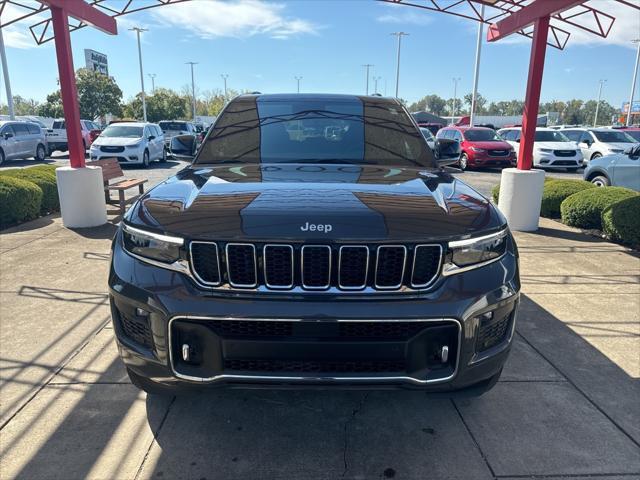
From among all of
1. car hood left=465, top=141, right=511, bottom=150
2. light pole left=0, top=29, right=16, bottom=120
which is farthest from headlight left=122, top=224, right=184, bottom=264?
light pole left=0, top=29, right=16, bottom=120

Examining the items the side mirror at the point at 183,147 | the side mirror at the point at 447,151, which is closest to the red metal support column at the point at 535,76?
the side mirror at the point at 447,151

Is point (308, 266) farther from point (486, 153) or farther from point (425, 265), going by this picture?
point (486, 153)

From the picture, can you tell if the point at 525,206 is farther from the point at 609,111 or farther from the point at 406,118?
the point at 609,111

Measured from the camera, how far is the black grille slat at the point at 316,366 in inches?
83.4

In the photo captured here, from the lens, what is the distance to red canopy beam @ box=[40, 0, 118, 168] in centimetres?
707

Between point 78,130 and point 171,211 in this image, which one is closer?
point 171,211

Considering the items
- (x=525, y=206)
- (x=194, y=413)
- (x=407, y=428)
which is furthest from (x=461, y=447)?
(x=525, y=206)

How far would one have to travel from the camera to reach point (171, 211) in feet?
7.76

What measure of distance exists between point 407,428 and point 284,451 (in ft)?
2.27

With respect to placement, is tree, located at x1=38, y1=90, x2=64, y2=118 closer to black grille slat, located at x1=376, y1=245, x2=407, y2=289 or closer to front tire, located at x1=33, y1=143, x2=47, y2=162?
front tire, located at x1=33, y1=143, x2=47, y2=162

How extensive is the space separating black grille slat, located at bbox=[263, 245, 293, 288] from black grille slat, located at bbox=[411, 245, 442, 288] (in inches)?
21.8

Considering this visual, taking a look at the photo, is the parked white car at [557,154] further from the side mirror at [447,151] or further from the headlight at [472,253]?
the headlight at [472,253]

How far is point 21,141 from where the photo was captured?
19.8 metres

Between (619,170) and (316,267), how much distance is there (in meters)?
9.33
